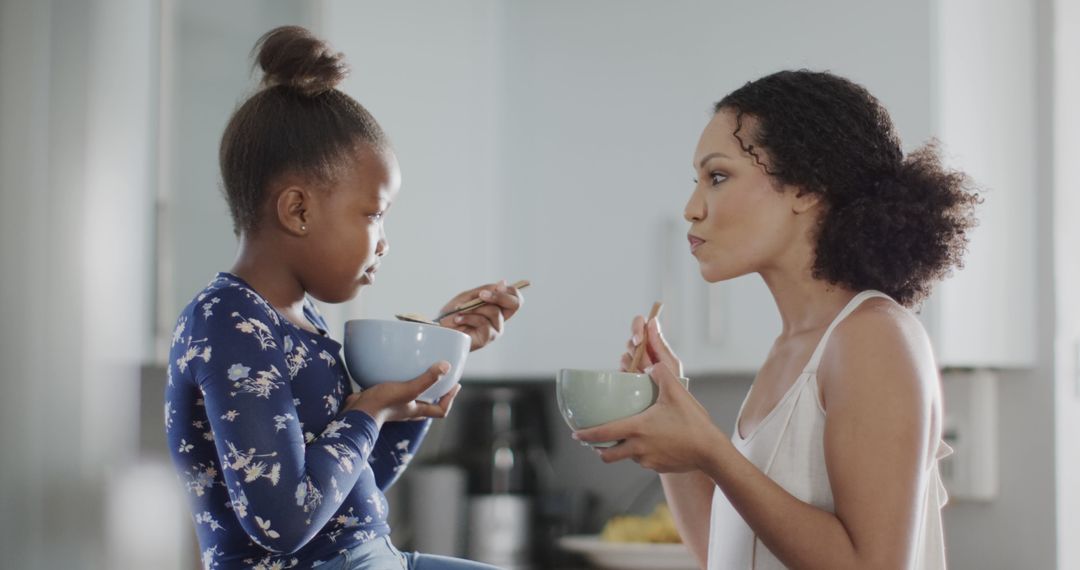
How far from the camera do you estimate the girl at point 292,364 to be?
1.02 meters

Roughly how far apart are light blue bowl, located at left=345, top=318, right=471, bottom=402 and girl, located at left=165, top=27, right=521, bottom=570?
0.07 ft

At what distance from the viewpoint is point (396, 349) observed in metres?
1.14

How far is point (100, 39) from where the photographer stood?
6.98 ft

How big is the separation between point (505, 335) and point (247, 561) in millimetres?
1990

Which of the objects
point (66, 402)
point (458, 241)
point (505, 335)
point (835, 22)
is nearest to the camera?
point (66, 402)

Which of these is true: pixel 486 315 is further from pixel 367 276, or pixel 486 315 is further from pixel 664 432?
pixel 664 432

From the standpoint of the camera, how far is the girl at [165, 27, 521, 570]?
1.02 metres

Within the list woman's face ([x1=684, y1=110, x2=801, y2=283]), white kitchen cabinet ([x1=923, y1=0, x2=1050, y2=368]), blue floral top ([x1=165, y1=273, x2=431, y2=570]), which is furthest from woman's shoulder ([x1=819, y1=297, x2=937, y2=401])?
white kitchen cabinet ([x1=923, y1=0, x2=1050, y2=368])

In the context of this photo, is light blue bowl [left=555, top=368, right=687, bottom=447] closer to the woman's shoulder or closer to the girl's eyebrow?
the woman's shoulder

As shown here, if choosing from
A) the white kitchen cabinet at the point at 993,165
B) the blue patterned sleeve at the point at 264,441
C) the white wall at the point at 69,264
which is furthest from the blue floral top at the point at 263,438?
the white kitchen cabinet at the point at 993,165

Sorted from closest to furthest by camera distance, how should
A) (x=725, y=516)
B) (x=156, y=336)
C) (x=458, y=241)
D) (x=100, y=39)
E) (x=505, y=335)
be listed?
(x=725, y=516)
(x=100, y=39)
(x=156, y=336)
(x=458, y=241)
(x=505, y=335)

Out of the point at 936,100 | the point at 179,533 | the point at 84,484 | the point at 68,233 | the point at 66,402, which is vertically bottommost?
the point at 179,533

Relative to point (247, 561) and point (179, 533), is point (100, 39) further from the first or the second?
point (247, 561)

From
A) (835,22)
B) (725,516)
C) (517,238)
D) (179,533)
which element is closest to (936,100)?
(835,22)
